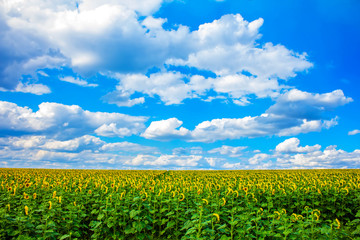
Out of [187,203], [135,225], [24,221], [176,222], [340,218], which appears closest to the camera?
[24,221]

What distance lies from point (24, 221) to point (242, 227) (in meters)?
6.61

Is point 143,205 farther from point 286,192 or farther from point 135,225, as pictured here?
point 286,192

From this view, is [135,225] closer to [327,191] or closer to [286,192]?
[286,192]

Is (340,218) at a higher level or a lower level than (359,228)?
lower

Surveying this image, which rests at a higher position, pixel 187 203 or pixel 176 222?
pixel 187 203

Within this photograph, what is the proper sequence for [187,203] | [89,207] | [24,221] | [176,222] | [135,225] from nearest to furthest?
[24,221]
[135,225]
[176,222]
[187,203]
[89,207]

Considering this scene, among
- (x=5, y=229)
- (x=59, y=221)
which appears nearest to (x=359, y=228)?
(x=59, y=221)

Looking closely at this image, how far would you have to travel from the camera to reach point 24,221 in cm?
743

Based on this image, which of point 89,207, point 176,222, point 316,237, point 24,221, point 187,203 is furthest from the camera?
point 89,207

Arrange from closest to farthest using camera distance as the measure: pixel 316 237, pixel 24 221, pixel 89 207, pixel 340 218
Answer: pixel 316 237 < pixel 24 221 < pixel 89 207 < pixel 340 218

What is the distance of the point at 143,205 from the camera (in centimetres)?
975

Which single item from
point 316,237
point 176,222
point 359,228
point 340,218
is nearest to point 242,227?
point 316,237

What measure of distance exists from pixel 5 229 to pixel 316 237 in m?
9.09

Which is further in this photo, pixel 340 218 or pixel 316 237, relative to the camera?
pixel 340 218
